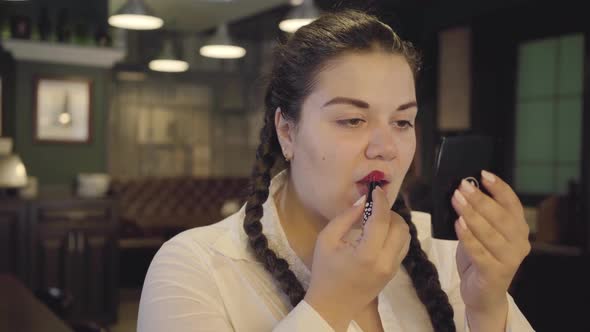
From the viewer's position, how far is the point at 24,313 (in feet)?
7.22

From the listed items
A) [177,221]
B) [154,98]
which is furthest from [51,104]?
[154,98]

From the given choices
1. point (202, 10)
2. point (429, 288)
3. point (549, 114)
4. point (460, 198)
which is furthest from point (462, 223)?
point (202, 10)

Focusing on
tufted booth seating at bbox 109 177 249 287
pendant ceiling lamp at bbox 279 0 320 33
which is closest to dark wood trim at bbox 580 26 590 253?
pendant ceiling lamp at bbox 279 0 320 33

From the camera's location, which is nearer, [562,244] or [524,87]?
[562,244]

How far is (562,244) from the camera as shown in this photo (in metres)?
4.86

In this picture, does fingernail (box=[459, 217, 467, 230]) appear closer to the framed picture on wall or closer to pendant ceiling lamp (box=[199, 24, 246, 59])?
pendant ceiling lamp (box=[199, 24, 246, 59])

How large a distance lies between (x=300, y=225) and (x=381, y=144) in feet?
0.91

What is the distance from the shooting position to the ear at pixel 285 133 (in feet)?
3.91

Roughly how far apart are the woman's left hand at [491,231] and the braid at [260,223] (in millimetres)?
309

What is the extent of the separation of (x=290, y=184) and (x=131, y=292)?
18.2 ft

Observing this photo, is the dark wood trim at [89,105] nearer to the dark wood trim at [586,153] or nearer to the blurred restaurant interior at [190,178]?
the blurred restaurant interior at [190,178]

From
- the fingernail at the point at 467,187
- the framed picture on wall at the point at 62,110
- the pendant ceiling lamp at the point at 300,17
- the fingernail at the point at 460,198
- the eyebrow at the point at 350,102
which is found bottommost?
the fingernail at the point at 460,198

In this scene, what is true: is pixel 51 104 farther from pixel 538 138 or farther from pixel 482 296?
pixel 482 296

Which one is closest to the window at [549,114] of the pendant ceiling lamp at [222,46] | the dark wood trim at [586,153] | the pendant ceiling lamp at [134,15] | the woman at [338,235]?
the dark wood trim at [586,153]
